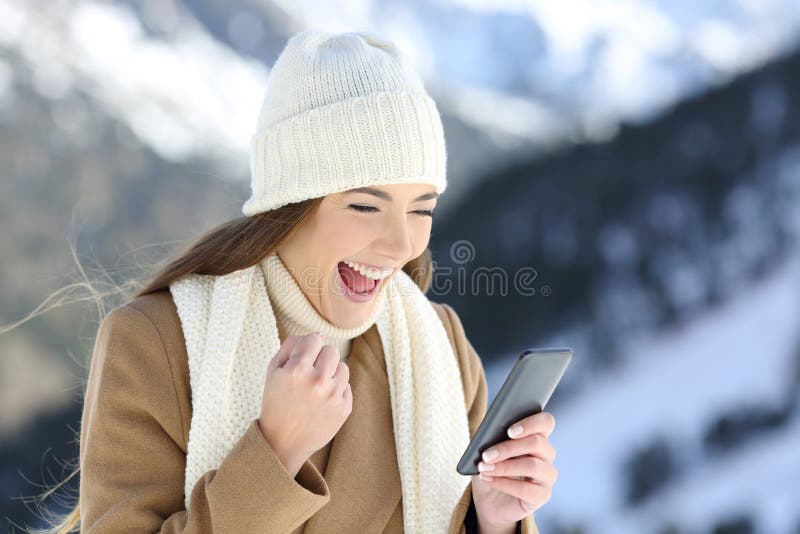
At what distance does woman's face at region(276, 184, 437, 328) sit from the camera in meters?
1.39

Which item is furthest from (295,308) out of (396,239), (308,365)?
(308,365)

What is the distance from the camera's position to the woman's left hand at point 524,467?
4.25ft

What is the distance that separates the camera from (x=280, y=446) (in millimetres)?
1192

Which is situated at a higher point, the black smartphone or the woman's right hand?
the black smartphone

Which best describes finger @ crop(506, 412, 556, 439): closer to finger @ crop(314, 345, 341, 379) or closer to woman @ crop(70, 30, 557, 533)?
woman @ crop(70, 30, 557, 533)

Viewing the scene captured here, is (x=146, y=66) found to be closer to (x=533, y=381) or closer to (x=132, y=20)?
(x=132, y=20)

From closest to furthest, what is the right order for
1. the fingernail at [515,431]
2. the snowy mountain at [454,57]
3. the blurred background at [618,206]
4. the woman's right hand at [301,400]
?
the woman's right hand at [301,400], the fingernail at [515,431], the snowy mountain at [454,57], the blurred background at [618,206]

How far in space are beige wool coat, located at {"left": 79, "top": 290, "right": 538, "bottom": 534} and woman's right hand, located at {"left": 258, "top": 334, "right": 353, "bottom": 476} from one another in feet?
0.09

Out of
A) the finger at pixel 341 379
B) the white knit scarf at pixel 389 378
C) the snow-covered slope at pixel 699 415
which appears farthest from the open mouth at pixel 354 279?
the snow-covered slope at pixel 699 415

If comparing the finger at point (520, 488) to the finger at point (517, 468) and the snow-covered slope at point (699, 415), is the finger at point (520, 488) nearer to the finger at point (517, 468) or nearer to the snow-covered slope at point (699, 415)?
the finger at point (517, 468)

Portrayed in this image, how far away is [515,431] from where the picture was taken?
128 cm

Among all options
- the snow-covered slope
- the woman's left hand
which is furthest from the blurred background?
the woman's left hand

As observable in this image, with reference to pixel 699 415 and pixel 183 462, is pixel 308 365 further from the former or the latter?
pixel 699 415

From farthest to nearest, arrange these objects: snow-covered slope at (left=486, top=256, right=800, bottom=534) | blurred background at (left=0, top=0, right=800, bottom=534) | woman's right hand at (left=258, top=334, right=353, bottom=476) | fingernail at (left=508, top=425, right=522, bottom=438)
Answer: snow-covered slope at (left=486, top=256, right=800, bottom=534) → blurred background at (left=0, top=0, right=800, bottom=534) → fingernail at (left=508, top=425, right=522, bottom=438) → woman's right hand at (left=258, top=334, right=353, bottom=476)
